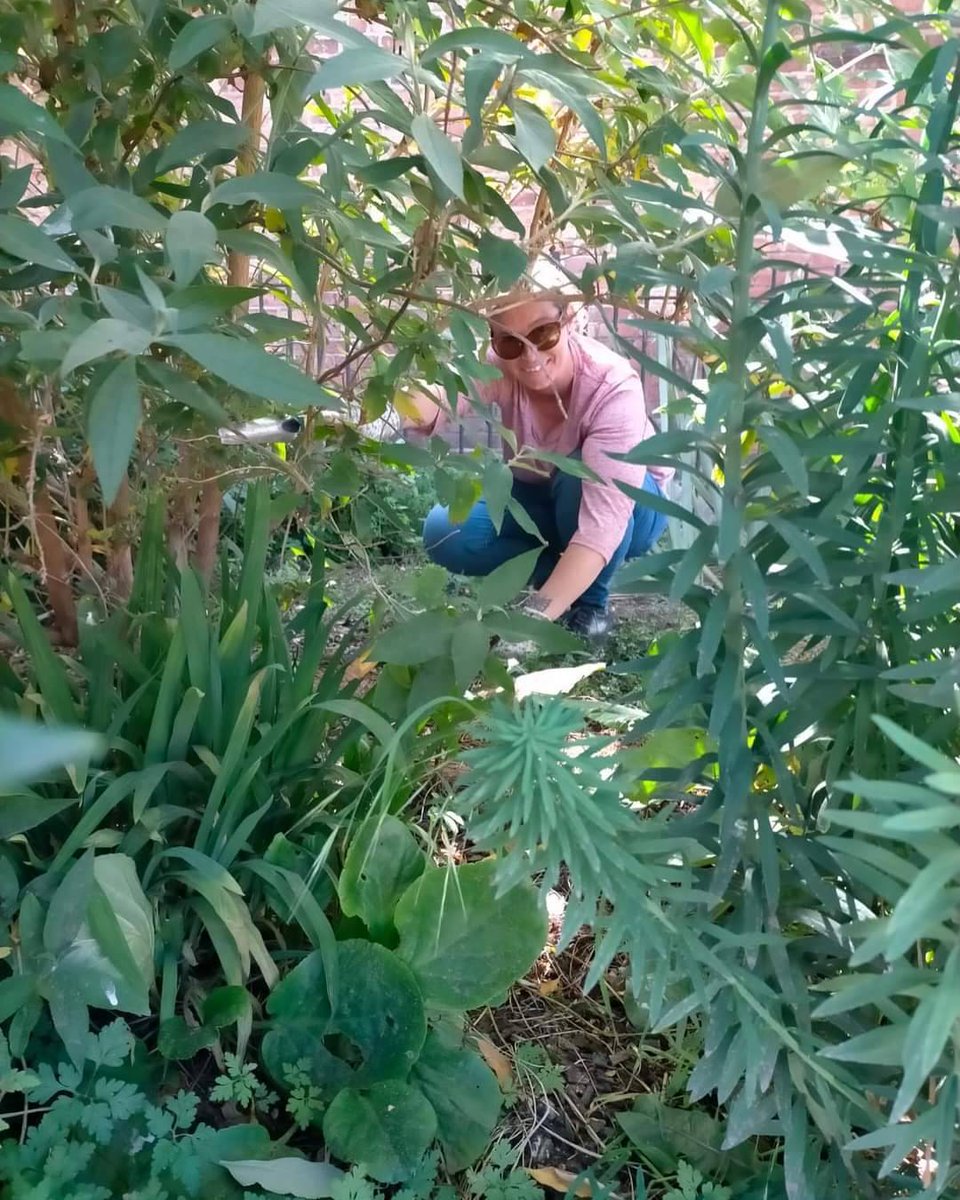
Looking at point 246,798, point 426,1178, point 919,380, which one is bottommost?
point 426,1178

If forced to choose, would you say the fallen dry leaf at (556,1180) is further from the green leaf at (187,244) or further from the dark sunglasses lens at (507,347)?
the dark sunglasses lens at (507,347)

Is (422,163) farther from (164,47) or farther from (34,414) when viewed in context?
(34,414)

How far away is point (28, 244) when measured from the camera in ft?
1.99

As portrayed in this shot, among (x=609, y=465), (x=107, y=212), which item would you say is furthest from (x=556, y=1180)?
(x=609, y=465)

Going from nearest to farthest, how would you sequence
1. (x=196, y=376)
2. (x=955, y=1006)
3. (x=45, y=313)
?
(x=955, y=1006)
(x=45, y=313)
(x=196, y=376)

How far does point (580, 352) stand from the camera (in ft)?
7.30

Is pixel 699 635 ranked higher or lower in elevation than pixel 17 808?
higher

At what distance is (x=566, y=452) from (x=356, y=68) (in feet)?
5.44

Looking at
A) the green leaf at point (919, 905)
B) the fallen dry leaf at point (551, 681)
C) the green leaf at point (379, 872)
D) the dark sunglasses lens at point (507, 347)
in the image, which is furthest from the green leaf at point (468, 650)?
the dark sunglasses lens at point (507, 347)

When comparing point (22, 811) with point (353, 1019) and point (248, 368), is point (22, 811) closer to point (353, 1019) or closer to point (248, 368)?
point (353, 1019)

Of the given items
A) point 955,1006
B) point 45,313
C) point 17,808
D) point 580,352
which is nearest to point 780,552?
point 955,1006

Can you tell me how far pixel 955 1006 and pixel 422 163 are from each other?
724 millimetres

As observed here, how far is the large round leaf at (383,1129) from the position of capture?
2.76ft

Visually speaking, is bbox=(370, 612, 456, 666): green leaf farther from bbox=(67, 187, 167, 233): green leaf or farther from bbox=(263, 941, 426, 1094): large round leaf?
bbox=(67, 187, 167, 233): green leaf
